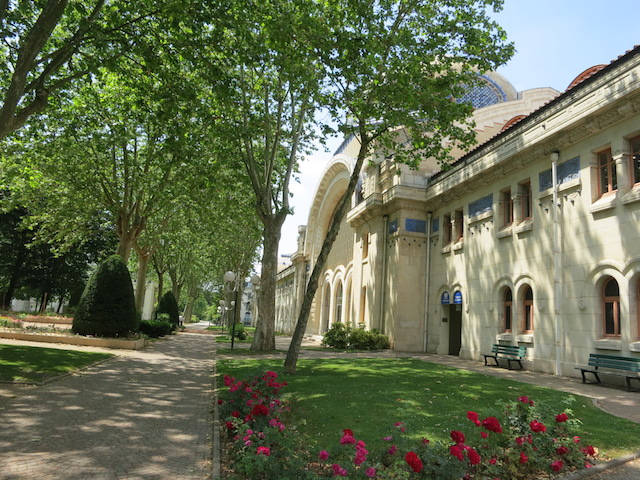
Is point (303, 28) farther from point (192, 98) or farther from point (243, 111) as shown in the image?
point (243, 111)

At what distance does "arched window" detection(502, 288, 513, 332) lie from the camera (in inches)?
639

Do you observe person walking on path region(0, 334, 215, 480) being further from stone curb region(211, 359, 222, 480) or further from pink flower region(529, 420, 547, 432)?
pink flower region(529, 420, 547, 432)

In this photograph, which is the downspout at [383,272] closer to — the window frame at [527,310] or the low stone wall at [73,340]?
the window frame at [527,310]

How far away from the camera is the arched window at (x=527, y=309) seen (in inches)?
595

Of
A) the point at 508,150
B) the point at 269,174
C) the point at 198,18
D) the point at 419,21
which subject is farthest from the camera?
the point at 269,174

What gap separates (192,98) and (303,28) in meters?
3.57

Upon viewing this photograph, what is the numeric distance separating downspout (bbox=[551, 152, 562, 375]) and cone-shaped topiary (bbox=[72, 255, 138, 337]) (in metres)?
16.2

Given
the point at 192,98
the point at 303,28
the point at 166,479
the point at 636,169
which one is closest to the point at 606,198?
the point at 636,169

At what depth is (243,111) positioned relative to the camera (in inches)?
635

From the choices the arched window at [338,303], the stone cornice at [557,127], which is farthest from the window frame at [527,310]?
the arched window at [338,303]

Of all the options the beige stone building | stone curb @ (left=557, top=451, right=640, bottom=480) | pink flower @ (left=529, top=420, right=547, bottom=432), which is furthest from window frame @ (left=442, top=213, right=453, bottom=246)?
pink flower @ (left=529, top=420, right=547, bottom=432)

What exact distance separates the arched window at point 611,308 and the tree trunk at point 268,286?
453 inches

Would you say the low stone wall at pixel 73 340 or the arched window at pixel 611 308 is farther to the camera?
the low stone wall at pixel 73 340

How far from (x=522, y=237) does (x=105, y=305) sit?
1641cm
